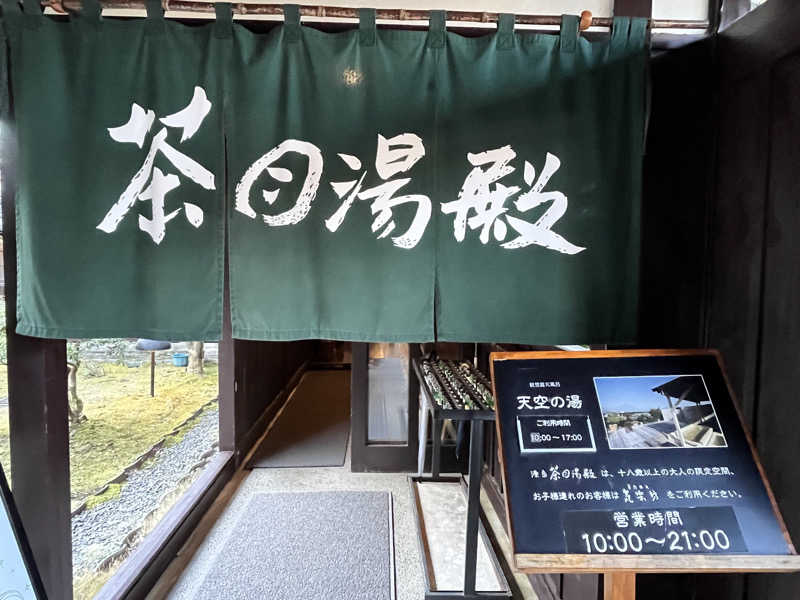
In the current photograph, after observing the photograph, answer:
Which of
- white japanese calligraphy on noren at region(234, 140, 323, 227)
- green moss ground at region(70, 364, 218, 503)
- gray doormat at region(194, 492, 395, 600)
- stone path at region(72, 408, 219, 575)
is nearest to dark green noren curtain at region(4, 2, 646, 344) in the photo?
white japanese calligraphy on noren at region(234, 140, 323, 227)

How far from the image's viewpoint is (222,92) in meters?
1.82

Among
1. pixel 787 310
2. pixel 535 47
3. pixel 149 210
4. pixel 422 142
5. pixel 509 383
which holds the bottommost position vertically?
pixel 509 383

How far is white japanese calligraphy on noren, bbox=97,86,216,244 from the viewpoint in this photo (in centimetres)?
181

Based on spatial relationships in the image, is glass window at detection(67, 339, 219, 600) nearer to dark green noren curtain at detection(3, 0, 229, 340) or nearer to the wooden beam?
dark green noren curtain at detection(3, 0, 229, 340)

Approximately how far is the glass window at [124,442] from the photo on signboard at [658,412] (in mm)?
2979

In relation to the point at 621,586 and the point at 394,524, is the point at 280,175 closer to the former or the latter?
the point at 621,586

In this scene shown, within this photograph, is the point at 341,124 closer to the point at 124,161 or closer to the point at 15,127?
the point at 124,161

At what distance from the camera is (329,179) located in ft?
6.03

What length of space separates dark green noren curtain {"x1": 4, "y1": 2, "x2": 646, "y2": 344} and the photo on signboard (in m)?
0.40

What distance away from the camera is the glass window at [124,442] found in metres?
2.55

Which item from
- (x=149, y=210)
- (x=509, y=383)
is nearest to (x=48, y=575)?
(x=149, y=210)

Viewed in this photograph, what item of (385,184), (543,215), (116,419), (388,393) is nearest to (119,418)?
(116,419)

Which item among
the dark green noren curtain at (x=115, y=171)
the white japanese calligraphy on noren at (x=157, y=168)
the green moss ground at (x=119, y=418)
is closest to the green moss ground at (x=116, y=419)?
the green moss ground at (x=119, y=418)

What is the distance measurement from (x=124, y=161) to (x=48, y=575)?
2231mm
